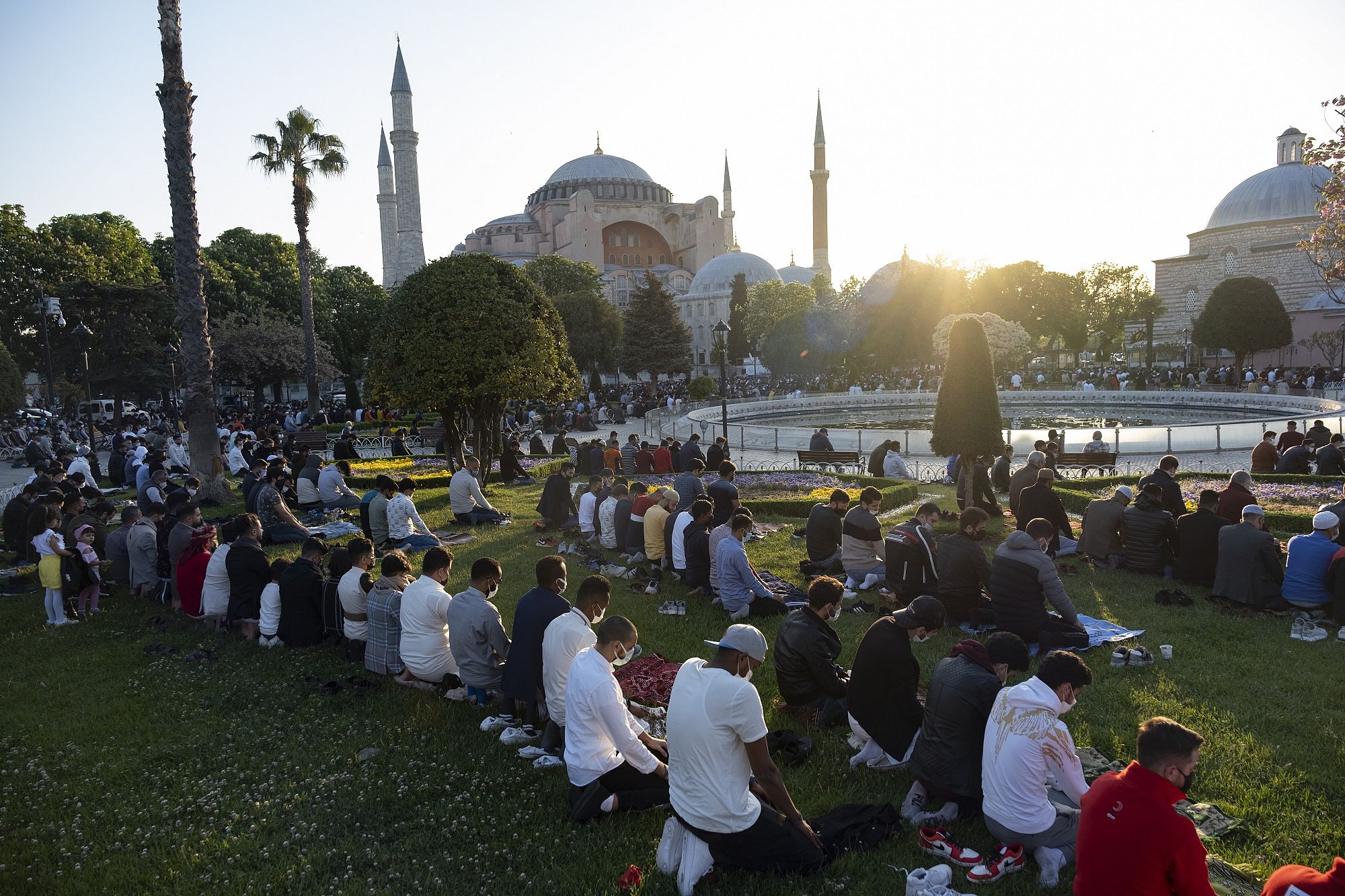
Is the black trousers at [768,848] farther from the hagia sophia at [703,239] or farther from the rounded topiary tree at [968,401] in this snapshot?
the hagia sophia at [703,239]

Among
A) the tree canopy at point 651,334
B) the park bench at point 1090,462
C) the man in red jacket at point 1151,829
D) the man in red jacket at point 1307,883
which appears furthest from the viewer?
the tree canopy at point 651,334

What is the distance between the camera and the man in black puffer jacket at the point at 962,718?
14.4 feet

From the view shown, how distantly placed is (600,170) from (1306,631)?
95824 mm

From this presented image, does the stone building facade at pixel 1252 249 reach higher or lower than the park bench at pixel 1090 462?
higher

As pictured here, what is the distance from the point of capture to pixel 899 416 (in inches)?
1371

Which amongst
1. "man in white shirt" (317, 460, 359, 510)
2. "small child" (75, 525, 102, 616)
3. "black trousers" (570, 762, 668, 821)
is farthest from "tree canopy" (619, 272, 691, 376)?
"black trousers" (570, 762, 668, 821)

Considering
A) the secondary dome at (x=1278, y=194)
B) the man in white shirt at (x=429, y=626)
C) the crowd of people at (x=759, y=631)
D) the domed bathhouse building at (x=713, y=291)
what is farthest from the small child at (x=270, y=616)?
the secondary dome at (x=1278, y=194)

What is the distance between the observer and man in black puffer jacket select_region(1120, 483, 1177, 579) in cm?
904

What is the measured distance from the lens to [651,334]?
52250mm

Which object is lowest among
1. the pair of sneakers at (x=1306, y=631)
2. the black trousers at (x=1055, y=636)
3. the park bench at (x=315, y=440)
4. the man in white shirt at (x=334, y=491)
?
the pair of sneakers at (x=1306, y=631)

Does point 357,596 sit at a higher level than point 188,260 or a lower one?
lower

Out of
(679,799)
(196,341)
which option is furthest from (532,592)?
(196,341)

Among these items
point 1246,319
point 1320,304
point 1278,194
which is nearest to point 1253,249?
point 1278,194

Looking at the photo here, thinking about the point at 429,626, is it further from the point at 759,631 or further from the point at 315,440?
the point at 315,440
